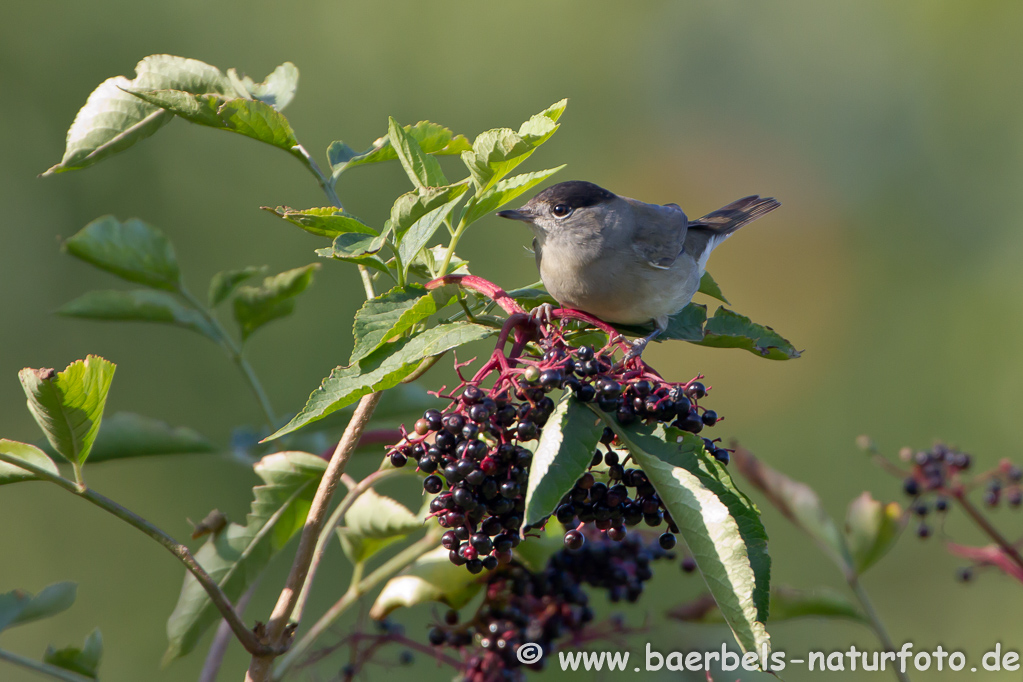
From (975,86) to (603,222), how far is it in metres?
9.96

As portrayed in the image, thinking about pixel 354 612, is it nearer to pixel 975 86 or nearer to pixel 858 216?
pixel 858 216

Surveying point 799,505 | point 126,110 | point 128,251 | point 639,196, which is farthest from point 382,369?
point 639,196

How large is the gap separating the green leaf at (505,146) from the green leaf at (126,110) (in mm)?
673

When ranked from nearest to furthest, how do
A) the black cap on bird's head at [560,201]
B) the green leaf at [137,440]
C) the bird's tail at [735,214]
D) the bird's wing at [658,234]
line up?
the green leaf at [137,440] < the bird's wing at [658,234] < the black cap on bird's head at [560,201] < the bird's tail at [735,214]

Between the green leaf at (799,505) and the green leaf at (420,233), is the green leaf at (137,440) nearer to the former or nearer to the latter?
the green leaf at (420,233)

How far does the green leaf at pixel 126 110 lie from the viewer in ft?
5.97

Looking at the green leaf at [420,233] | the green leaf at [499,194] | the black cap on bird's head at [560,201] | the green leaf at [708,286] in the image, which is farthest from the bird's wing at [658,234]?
the green leaf at [420,233]

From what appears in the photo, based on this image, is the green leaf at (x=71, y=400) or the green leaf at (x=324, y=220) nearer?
the green leaf at (x=71, y=400)

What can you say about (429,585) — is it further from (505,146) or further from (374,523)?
(505,146)

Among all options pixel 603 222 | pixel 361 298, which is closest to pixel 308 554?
pixel 603 222

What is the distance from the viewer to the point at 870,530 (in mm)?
2402

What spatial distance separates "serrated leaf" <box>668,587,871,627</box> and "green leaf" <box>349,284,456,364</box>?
4.11 feet

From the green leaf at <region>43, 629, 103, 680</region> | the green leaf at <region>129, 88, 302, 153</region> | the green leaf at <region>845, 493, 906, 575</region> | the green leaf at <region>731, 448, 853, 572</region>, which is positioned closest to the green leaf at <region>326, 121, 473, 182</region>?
the green leaf at <region>129, 88, 302, 153</region>

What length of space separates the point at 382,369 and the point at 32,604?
2.87 feet
